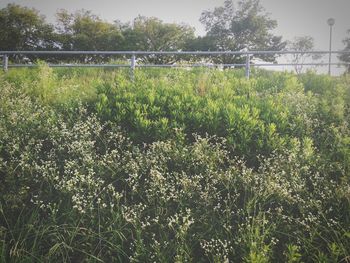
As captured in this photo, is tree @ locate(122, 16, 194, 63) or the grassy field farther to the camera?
tree @ locate(122, 16, 194, 63)

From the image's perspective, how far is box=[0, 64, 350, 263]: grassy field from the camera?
3854 mm

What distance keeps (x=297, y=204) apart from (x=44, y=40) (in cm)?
3714

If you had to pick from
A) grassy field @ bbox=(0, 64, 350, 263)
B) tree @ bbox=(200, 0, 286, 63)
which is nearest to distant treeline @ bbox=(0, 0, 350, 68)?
tree @ bbox=(200, 0, 286, 63)

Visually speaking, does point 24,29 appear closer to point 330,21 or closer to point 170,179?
point 330,21

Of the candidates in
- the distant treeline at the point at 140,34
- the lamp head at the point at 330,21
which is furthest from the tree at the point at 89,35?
the lamp head at the point at 330,21

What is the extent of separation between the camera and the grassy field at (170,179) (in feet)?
12.6

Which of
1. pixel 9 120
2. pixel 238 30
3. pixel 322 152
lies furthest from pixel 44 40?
pixel 322 152

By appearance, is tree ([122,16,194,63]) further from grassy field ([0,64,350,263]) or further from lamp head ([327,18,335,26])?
grassy field ([0,64,350,263])

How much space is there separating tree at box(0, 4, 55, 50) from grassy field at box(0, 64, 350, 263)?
1220 inches

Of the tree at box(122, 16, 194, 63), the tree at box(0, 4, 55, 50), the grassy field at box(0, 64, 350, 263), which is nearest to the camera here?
the grassy field at box(0, 64, 350, 263)

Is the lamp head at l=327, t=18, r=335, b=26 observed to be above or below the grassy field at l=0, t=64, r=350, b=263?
above

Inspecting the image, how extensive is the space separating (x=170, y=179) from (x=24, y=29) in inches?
1436

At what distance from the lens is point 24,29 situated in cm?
3547

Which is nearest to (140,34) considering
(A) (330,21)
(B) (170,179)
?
(A) (330,21)
